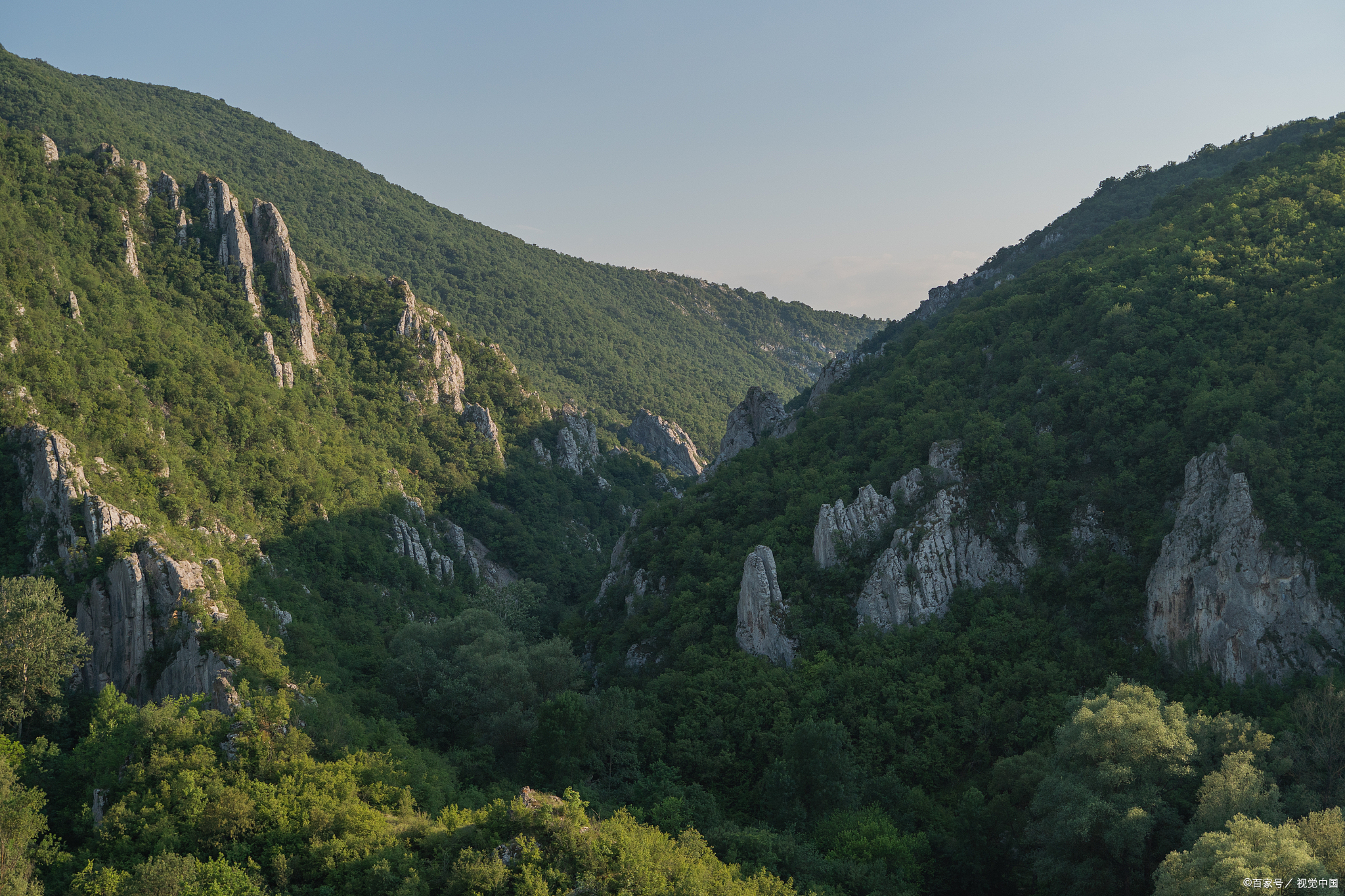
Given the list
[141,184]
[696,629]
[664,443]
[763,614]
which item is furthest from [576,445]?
[763,614]

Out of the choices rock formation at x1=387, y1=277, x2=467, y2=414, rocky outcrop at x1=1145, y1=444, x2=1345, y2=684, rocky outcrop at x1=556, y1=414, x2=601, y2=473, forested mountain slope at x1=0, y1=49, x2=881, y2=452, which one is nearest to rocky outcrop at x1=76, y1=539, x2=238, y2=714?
rocky outcrop at x1=1145, y1=444, x2=1345, y2=684

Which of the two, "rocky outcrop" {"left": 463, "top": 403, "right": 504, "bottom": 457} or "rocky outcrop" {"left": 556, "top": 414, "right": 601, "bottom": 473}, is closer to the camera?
"rocky outcrop" {"left": 463, "top": 403, "right": 504, "bottom": 457}

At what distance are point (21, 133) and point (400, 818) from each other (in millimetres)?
78317

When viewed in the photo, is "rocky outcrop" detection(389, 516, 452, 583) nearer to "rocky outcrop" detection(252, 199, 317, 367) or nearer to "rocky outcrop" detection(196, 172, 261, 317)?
"rocky outcrop" detection(252, 199, 317, 367)

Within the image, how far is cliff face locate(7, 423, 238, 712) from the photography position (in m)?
44.6

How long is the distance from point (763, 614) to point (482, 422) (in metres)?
65.1

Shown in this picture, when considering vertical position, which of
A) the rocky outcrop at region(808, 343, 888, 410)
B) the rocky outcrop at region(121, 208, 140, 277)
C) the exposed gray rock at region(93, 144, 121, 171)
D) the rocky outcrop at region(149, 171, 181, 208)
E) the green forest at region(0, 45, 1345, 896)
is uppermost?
the exposed gray rock at region(93, 144, 121, 171)

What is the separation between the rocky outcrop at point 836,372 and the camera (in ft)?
273

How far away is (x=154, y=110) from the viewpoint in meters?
159

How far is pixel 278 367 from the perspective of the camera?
266 feet

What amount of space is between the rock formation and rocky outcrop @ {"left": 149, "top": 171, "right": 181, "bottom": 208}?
87.9ft

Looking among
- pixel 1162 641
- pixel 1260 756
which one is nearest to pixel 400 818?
pixel 1260 756

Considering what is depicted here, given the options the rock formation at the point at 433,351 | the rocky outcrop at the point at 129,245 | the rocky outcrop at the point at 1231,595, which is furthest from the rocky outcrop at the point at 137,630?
the rock formation at the point at 433,351

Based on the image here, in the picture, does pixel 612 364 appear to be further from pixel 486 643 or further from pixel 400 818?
pixel 400 818
